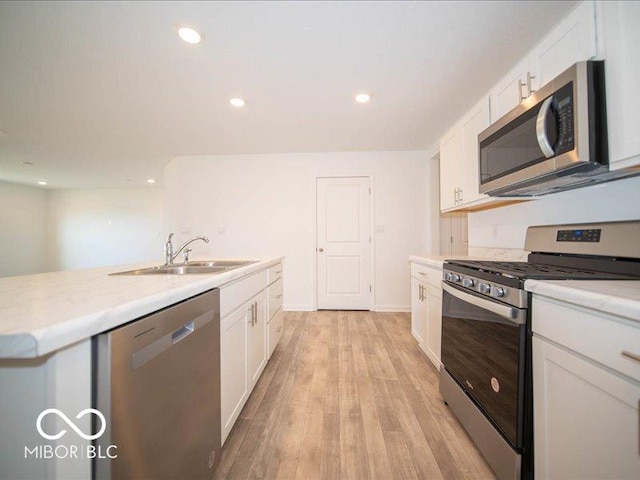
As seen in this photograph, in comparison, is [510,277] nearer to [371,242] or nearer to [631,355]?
[631,355]

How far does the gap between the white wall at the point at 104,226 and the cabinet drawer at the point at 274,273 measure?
5760mm

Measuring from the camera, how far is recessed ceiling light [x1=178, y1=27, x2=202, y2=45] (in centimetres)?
149

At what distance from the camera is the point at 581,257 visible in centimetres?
127

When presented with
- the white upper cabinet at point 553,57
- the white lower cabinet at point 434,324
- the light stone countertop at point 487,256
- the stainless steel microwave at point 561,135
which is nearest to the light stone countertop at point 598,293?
the stainless steel microwave at point 561,135

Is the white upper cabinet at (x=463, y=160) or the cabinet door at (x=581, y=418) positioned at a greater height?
the white upper cabinet at (x=463, y=160)

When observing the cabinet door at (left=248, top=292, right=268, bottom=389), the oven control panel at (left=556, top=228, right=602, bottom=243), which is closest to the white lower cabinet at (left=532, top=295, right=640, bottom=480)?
the oven control panel at (left=556, top=228, right=602, bottom=243)

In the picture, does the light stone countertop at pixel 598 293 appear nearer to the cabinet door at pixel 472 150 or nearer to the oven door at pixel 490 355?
the oven door at pixel 490 355

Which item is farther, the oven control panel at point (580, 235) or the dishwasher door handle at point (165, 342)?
the oven control panel at point (580, 235)

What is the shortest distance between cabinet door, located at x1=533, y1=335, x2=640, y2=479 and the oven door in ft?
0.20

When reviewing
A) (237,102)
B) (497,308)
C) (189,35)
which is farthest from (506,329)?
(237,102)

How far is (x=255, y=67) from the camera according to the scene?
184cm

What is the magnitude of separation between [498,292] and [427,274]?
0.92 meters

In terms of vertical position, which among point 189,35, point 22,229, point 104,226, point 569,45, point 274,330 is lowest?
point 274,330

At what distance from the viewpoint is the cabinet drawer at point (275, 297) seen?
205 centimetres
